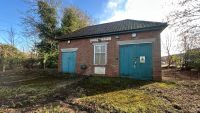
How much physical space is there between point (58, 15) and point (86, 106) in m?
19.7

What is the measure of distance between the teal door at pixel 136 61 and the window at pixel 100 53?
152 cm

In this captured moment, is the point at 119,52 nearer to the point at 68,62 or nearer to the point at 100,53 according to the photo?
the point at 100,53

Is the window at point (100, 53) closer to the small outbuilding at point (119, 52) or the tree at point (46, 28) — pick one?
the small outbuilding at point (119, 52)

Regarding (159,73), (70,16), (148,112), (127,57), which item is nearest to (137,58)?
(127,57)

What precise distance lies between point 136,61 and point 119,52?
5.04 ft

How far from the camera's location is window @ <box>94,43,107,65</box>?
14222mm

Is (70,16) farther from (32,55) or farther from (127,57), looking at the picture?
(127,57)

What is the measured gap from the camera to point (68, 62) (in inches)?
663

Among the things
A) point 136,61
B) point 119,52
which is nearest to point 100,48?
point 119,52

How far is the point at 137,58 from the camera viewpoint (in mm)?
12492

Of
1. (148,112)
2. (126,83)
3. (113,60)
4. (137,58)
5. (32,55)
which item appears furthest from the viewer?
(32,55)

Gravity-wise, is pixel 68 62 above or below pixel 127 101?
above

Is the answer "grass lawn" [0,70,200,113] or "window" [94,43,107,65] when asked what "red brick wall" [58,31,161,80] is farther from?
"grass lawn" [0,70,200,113]

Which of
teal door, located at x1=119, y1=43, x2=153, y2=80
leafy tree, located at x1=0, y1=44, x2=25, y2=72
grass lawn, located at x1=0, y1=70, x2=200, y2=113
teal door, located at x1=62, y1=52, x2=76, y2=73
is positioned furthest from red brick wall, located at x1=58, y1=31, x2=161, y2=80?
leafy tree, located at x1=0, y1=44, x2=25, y2=72
